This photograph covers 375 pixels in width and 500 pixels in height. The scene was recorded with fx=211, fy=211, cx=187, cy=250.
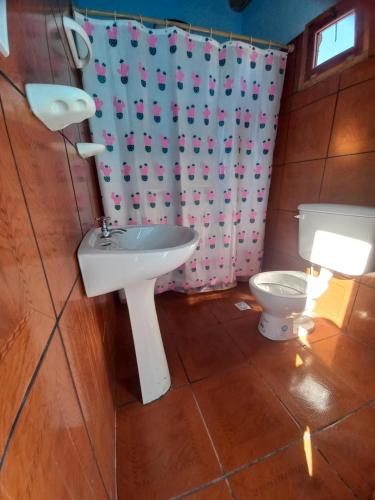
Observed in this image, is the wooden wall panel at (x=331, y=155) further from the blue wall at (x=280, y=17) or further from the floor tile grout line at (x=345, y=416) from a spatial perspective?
the floor tile grout line at (x=345, y=416)

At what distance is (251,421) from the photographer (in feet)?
3.05

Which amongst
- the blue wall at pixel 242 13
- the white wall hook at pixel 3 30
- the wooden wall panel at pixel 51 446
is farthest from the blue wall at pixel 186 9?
the wooden wall panel at pixel 51 446

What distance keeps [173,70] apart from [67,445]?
176 cm

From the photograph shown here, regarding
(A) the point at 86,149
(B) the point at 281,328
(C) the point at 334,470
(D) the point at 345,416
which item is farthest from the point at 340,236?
(A) the point at 86,149

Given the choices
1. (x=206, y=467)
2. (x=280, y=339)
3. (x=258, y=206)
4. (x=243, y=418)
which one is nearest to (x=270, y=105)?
(x=258, y=206)

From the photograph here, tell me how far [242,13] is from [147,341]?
2596 mm

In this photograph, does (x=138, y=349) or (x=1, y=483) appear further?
(x=138, y=349)

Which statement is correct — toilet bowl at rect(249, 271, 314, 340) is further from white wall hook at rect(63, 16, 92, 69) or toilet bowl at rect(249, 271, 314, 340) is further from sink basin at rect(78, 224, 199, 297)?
white wall hook at rect(63, 16, 92, 69)

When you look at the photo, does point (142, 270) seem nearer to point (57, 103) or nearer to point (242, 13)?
point (57, 103)

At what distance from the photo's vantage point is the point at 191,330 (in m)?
1.48

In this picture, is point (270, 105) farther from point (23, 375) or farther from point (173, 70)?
point (23, 375)

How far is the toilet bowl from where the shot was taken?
3.82ft

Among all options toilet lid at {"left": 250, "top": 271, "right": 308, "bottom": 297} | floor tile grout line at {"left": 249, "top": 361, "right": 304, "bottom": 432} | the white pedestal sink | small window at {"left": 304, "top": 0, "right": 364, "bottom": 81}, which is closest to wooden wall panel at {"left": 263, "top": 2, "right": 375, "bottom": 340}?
small window at {"left": 304, "top": 0, "right": 364, "bottom": 81}

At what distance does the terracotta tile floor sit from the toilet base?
0.05m
